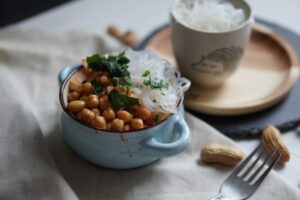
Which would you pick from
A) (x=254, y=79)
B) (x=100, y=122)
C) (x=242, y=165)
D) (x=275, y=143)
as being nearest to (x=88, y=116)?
(x=100, y=122)

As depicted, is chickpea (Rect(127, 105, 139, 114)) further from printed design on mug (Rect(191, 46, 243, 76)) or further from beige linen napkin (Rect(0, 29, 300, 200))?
printed design on mug (Rect(191, 46, 243, 76))

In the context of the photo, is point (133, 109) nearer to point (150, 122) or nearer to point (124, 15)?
point (150, 122)

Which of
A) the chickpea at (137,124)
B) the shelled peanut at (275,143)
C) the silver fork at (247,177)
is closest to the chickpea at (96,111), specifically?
the chickpea at (137,124)

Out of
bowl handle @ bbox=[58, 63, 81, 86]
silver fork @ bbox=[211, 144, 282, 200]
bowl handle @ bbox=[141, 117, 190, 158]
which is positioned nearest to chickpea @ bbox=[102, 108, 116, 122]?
bowl handle @ bbox=[141, 117, 190, 158]

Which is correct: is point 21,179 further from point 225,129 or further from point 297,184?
point 297,184

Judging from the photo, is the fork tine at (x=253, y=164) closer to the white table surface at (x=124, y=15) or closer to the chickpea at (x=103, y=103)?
the chickpea at (x=103, y=103)

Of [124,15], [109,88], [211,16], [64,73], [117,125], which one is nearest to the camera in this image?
[117,125]
